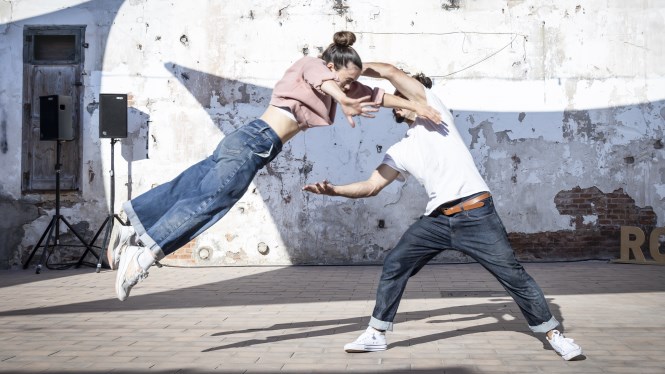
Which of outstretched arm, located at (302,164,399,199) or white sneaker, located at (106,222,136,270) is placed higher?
outstretched arm, located at (302,164,399,199)

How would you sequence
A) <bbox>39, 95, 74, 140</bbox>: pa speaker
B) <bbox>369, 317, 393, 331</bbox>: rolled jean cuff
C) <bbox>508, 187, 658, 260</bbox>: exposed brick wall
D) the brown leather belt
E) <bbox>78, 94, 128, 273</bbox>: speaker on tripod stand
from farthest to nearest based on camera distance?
<bbox>508, 187, 658, 260</bbox>: exposed brick wall
<bbox>78, 94, 128, 273</bbox>: speaker on tripod stand
<bbox>39, 95, 74, 140</bbox>: pa speaker
<bbox>369, 317, 393, 331</bbox>: rolled jean cuff
the brown leather belt

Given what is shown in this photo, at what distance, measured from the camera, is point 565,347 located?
4.00m

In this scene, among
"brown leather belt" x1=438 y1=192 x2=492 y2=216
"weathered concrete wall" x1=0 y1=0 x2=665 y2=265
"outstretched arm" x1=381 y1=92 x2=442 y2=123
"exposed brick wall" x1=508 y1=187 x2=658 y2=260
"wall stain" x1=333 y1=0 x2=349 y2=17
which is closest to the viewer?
"outstretched arm" x1=381 y1=92 x2=442 y2=123

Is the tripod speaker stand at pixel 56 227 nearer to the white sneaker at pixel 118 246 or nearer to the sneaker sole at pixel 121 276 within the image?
the white sneaker at pixel 118 246

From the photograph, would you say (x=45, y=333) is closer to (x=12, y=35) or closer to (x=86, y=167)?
(x=86, y=167)

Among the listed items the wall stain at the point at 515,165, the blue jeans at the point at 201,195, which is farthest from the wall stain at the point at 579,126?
the blue jeans at the point at 201,195

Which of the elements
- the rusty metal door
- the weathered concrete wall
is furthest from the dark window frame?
the weathered concrete wall

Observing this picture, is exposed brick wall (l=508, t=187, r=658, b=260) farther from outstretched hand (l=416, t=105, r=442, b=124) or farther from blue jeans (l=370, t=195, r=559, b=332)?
outstretched hand (l=416, t=105, r=442, b=124)

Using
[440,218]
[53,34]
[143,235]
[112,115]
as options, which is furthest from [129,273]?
[53,34]

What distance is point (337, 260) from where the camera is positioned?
1070 centimetres

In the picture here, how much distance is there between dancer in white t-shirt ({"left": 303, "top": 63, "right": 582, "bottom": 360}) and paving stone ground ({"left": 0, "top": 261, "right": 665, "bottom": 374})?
24 cm

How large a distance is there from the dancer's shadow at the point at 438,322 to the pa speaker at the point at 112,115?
18.8 ft

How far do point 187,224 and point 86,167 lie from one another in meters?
7.27

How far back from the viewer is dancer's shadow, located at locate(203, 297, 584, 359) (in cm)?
469
